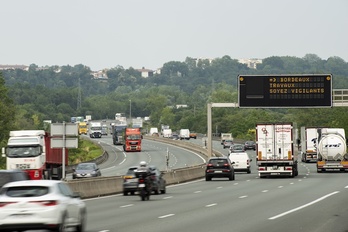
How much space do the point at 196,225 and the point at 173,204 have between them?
1073cm

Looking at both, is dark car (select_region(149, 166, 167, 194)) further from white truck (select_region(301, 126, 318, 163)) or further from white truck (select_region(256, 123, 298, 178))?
white truck (select_region(301, 126, 318, 163))

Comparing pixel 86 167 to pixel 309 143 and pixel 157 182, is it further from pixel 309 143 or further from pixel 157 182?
pixel 309 143

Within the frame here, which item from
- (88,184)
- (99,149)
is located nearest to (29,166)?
(88,184)

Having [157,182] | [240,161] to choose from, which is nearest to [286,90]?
[240,161]

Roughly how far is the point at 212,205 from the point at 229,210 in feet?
10.9

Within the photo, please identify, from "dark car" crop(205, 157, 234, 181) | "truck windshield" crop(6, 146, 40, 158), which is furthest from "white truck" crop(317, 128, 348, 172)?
"truck windshield" crop(6, 146, 40, 158)

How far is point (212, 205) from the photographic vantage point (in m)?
35.9

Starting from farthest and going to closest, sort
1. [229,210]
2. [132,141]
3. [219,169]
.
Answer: [132,141] < [219,169] < [229,210]

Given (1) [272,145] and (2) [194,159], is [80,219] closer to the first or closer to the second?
(1) [272,145]

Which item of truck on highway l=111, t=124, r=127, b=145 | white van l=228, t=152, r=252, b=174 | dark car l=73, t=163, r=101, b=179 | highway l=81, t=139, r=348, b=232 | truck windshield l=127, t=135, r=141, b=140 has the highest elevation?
truck on highway l=111, t=124, r=127, b=145

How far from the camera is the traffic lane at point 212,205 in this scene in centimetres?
2711

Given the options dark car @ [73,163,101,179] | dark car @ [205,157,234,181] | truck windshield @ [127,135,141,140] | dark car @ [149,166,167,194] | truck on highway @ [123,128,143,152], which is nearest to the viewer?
dark car @ [149,166,167,194]

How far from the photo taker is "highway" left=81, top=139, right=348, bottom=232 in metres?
25.6

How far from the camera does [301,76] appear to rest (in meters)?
73.2
